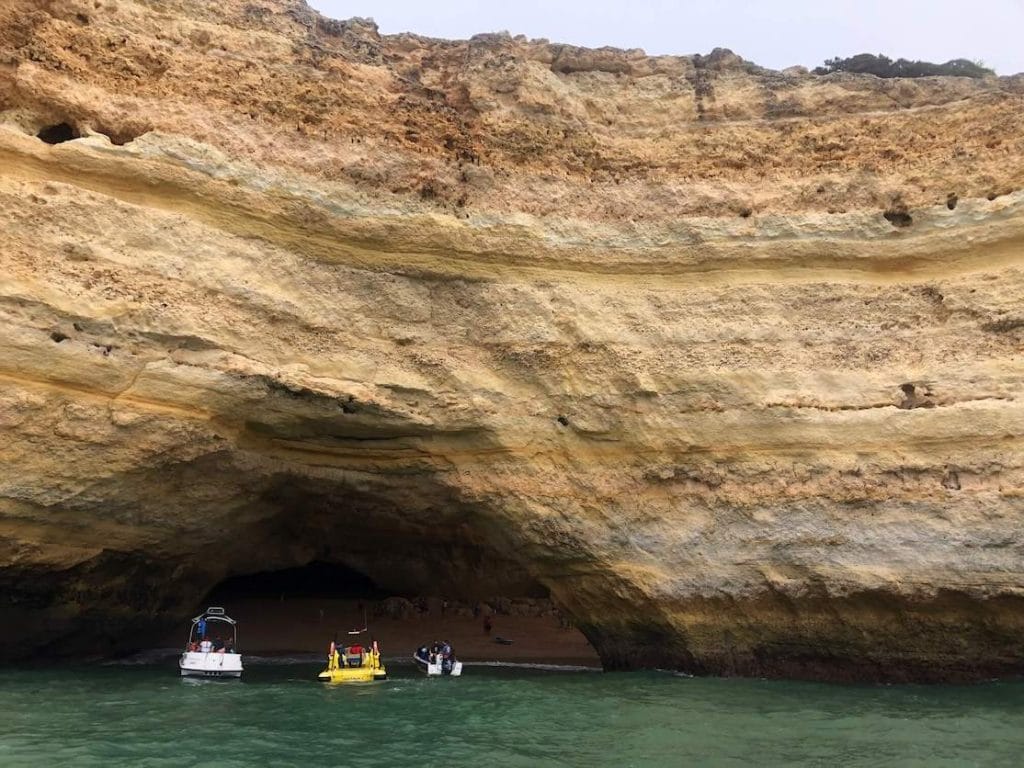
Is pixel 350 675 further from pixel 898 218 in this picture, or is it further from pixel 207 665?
pixel 898 218

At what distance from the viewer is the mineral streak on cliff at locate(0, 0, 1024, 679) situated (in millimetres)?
9758

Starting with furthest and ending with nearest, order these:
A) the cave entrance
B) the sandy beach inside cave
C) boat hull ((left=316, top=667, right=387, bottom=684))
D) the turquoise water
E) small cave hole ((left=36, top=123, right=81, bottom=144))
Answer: the cave entrance < the sandy beach inside cave < boat hull ((left=316, top=667, right=387, bottom=684)) < small cave hole ((left=36, top=123, right=81, bottom=144)) < the turquoise water

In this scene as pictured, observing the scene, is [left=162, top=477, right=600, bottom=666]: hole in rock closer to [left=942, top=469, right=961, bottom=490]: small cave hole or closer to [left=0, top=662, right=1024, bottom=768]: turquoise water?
[left=0, top=662, right=1024, bottom=768]: turquoise water

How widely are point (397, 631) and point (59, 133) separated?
11.5 m

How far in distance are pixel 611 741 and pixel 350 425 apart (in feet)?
17.2

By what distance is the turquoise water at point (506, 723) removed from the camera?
274 inches

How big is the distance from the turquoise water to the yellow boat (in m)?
0.54

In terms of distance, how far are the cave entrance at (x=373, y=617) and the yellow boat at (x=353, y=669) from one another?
11.4 feet

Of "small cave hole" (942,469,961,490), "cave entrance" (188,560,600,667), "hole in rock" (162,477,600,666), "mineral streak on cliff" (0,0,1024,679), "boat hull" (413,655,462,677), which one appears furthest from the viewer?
"cave entrance" (188,560,600,667)

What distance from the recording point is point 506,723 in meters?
8.43

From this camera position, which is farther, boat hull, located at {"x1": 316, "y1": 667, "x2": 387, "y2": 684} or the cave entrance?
the cave entrance

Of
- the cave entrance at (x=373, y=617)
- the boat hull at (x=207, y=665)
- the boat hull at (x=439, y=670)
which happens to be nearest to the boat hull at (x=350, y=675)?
the boat hull at (x=439, y=670)

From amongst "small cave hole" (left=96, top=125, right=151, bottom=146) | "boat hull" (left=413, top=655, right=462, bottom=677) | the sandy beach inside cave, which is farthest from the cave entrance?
"small cave hole" (left=96, top=125, right=151, bottom=146)

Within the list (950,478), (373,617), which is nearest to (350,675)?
(373,617)
